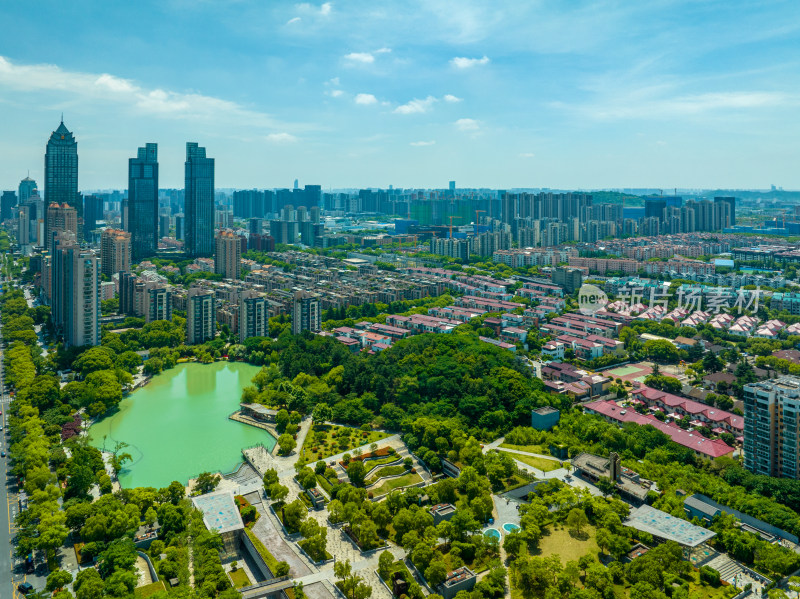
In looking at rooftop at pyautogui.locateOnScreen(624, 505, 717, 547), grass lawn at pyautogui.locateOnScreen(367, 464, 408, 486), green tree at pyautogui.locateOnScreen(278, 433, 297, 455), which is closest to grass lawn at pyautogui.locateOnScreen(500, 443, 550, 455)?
grass lawn at pyautogui.locateOnScreen(367, 464, 408, 486)

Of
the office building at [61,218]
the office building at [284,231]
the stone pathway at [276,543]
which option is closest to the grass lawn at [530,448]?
the stone pathway at [276,543]

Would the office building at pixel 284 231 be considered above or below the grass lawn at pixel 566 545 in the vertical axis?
above

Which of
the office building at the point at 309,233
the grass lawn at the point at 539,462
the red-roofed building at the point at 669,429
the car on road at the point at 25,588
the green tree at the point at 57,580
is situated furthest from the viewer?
the office building at the point at 309,233

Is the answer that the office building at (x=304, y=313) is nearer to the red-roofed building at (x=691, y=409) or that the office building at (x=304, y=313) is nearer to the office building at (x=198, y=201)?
the red-roofed building at (x=691, y=409)

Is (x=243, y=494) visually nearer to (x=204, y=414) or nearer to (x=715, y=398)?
(x=204, y=414)

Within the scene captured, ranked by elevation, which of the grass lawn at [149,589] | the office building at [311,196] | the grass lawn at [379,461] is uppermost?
the office building at [311,196]

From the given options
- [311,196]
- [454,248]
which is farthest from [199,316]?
[311,196]
